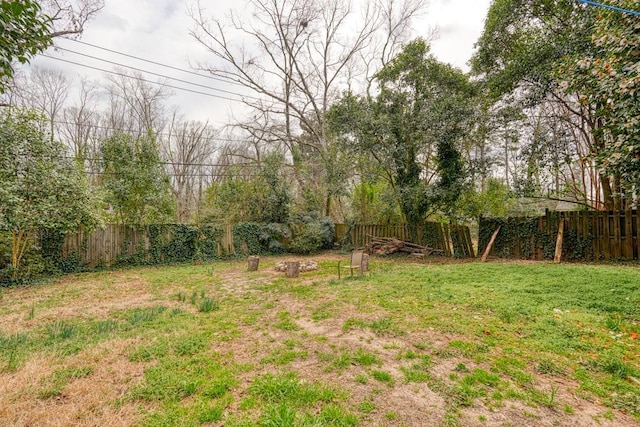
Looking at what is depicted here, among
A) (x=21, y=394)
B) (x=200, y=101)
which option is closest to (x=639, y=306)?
(x=21, y=394)

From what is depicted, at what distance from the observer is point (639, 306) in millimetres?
4102

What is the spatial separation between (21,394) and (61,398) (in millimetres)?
336

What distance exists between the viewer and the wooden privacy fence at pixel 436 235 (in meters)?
10.7

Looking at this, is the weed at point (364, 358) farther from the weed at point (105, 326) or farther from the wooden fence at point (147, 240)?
the wooden fence at point (147, 240)

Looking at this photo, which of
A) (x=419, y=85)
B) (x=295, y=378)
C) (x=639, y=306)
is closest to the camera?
(x=295, y=378)

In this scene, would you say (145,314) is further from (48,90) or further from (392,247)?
(48,90)

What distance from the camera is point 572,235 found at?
873cm

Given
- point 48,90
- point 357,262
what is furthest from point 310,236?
point 48,90

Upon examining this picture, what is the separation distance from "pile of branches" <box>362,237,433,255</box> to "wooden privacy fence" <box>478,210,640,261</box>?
7.78ft

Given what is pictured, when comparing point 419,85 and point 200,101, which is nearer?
point 419,85

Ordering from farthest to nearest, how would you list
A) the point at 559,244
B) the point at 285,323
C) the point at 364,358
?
1. the point at 559,244
2. the point at 285,323
3. the point at 364,358

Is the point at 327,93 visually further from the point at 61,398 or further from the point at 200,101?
the point at 61,398

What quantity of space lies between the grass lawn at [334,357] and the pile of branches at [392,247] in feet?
18.6

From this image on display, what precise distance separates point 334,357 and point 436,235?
9.49 m
